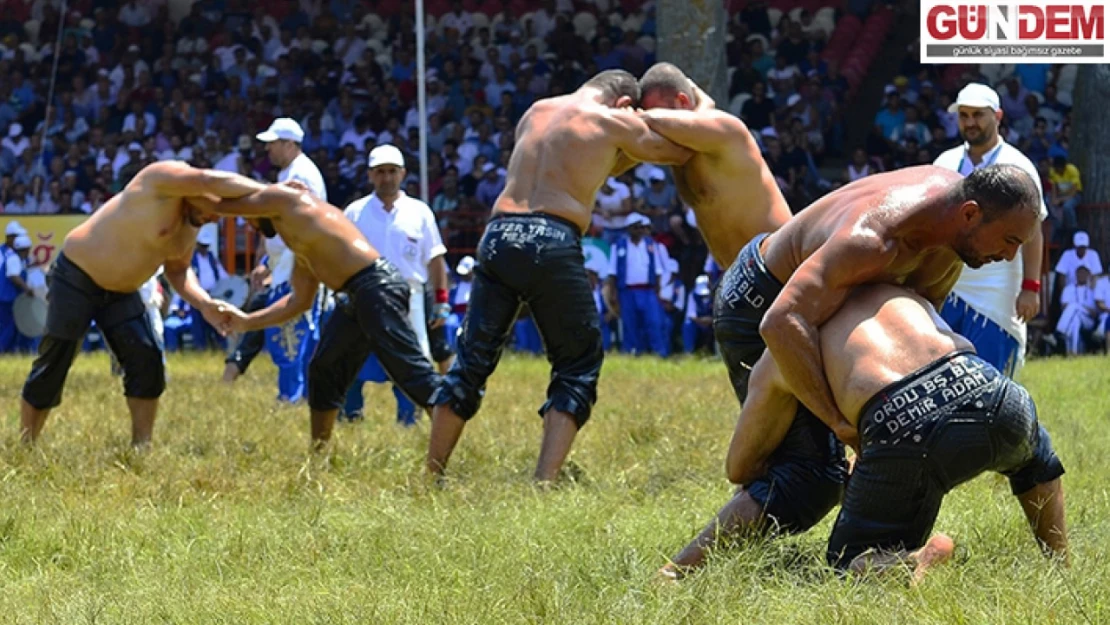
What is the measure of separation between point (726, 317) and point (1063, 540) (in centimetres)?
118

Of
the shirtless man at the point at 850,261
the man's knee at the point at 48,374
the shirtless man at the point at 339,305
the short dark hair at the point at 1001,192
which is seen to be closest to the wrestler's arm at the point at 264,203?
the shirtless man at the point at 339,305

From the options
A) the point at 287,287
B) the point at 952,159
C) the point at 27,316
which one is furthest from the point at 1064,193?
the point at 27,316

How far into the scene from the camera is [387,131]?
18.9 m

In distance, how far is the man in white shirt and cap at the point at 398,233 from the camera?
10.1 m

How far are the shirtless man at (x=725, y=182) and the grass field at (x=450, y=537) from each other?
3.10 feet

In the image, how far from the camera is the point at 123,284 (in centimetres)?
809

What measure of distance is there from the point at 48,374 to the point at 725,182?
140 inches

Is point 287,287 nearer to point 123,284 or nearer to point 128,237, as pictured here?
point 123,284

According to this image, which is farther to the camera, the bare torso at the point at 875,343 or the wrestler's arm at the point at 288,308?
the wrestler's arm at the point at 288,308

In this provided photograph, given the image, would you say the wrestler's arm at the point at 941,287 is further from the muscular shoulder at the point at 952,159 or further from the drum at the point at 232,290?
the drum at the point at 232,290

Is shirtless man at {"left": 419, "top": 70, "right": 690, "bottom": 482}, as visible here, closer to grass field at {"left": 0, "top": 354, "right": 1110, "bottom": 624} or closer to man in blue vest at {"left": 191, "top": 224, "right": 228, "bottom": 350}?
grass field at {"left": 0, "top": 354, "right": 1110, "bottom": 624}

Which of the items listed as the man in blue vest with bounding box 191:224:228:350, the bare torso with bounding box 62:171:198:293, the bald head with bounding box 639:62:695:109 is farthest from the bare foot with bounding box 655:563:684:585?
the man in blue vest with bounding box 191:224:228:350

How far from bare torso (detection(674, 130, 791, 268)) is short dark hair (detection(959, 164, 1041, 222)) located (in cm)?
177

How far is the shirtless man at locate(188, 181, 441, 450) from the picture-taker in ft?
25.3
